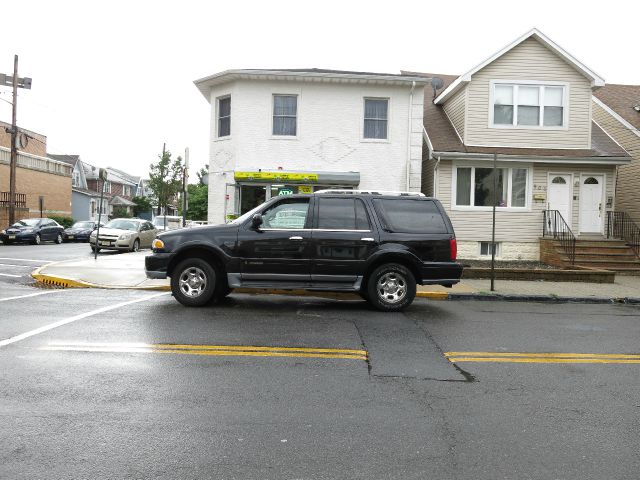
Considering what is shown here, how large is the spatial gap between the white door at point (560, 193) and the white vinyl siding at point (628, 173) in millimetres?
3940

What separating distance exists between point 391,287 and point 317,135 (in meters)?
10.6

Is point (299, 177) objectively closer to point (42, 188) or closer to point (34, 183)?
point (34, 183)

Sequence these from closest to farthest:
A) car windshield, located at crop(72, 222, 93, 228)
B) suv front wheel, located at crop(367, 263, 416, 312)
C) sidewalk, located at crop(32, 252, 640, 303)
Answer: suv front wheel, located at crop(367, 263, 416, 312), sidewalk, located at crop(32, 252, 640, 303), car windshield, located at crop(72, 222, 93, 228)

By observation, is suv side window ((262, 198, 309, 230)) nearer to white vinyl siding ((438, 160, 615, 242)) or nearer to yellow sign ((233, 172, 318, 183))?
yellow sign ((233, 172, 318, 183))

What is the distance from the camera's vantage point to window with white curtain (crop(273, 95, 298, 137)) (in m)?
19.1

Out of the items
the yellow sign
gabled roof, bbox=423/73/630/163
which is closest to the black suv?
the yellow sign

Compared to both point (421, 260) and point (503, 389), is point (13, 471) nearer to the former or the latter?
point (503, 389)

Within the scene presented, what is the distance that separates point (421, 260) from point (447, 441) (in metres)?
5.77

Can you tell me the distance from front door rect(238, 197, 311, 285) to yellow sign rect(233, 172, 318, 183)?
940cm

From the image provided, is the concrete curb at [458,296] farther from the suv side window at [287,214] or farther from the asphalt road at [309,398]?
the asphalt road at [309,398]

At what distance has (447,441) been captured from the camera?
3900 millimetres

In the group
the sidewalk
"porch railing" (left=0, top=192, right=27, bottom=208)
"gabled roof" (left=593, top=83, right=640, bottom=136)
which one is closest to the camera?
the sidewalk

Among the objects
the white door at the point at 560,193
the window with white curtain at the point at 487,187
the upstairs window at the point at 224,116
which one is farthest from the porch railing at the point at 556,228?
the upstairs window at the point at 224,116

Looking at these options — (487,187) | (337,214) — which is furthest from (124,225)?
(337,214)
